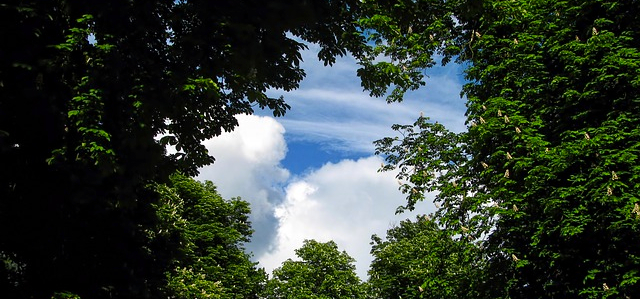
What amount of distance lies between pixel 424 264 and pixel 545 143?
20.6m

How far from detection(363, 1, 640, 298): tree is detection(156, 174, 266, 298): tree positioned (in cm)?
1723

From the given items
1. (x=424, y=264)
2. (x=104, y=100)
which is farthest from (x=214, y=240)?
(x=104, y=100)

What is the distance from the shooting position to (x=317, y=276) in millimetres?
41562

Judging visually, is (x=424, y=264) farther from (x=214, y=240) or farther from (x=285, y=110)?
(x=285, y=110)

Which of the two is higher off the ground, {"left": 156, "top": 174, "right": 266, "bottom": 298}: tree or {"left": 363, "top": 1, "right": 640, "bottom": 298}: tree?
{"left": 156, "top": 174, "right": 266, "bottom": 298}: tree

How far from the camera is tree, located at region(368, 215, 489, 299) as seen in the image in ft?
50.9

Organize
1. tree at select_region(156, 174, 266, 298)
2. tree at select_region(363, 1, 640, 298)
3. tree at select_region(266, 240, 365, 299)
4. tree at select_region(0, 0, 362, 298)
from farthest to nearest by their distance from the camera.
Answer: tree at select_region(266, 240, 365, 299)
tree at select_region(156, 174, 266, 298)
tree at select_region(363, 1, 640, 298)
tree at select_region(0, 0, 362, 298)

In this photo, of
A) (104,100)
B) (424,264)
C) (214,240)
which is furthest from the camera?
(214,240)

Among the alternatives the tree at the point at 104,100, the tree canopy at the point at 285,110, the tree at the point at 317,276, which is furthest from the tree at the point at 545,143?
the tree at the point at 317,276

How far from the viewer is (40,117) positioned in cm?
804

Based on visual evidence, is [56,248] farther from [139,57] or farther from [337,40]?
[337,40]

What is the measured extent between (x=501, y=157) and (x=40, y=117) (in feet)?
40.0

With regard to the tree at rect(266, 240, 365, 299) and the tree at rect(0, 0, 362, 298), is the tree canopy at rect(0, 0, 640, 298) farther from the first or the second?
the tree at rect(266, 240, 365, 299)

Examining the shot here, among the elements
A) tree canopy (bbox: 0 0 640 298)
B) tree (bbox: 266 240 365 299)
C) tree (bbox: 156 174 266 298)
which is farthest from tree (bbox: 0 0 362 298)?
tree (bbox: 266 240 365 299)
